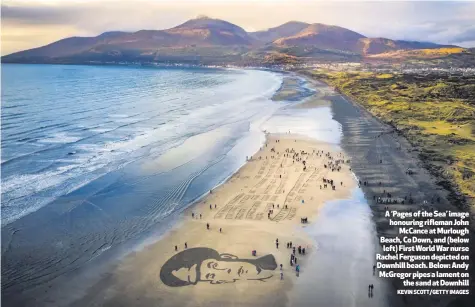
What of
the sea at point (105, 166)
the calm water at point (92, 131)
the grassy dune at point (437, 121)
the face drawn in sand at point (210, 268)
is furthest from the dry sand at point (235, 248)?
the calm water at point (92, 131)

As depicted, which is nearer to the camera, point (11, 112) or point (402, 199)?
point (402, 199)

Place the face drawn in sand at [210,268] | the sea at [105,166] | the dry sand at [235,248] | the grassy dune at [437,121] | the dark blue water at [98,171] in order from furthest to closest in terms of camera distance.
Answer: the grassy dune at [437,121]
the sea at [105,166]
the dark blue water at [98,171]
the face drawn in sand at [210,268]
the dry sand at [235,248]

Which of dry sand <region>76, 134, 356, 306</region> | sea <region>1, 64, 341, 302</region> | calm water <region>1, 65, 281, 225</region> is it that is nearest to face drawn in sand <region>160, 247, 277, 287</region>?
dry sand <region>76, 134, 356, 306</region>

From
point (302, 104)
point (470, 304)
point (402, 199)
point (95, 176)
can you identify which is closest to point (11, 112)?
point (95, 176)

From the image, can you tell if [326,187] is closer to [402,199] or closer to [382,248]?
[402,199]

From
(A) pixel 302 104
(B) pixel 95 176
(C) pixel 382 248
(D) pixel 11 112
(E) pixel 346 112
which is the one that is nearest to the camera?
(C) pixel 382 248

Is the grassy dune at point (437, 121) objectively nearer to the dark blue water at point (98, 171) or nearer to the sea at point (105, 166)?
the sea at point (105, 166)

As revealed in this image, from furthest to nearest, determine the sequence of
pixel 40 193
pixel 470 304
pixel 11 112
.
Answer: pixel 11 112 < pixel 40 193 < pixel 470 304
